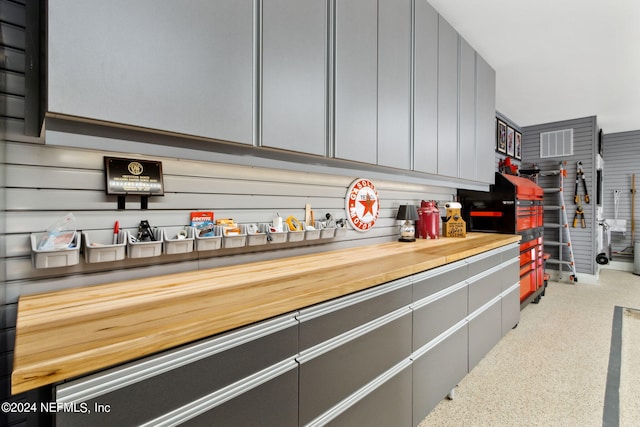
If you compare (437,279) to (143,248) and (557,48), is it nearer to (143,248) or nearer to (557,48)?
(143,248)

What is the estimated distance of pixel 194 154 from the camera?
129 cm

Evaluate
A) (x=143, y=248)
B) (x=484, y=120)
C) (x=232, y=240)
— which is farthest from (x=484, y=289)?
(x=143, y=248)

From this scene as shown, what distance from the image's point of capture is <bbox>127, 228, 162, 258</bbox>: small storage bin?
1.27m

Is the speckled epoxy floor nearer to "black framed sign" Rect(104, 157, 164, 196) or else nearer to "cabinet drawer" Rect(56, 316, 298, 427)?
"cabinet drawer" Rect(56, 316, 298, 427)

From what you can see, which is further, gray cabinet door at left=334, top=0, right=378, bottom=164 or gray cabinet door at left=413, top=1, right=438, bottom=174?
gray cabinet door at left=413, top=1, right=438, bottom=174

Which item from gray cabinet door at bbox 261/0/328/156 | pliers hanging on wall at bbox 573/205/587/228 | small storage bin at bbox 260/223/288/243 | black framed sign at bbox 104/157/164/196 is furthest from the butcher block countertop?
pliers hanging on wall at bbox 573/205/587/228

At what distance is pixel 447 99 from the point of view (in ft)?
9.20

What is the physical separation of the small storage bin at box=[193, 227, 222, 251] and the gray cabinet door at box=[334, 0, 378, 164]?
828 millimetres

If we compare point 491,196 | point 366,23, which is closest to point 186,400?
point 366,23

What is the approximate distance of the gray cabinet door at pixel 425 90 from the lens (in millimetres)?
2410

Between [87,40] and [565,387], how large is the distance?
3.49m

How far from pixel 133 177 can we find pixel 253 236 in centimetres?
63

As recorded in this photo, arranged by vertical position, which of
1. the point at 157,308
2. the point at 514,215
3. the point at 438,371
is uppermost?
the point at 514,215

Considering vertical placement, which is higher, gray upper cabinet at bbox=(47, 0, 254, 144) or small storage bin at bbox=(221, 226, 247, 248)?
gray upper cabinet at bbox=(47, 0, 254, 144)
